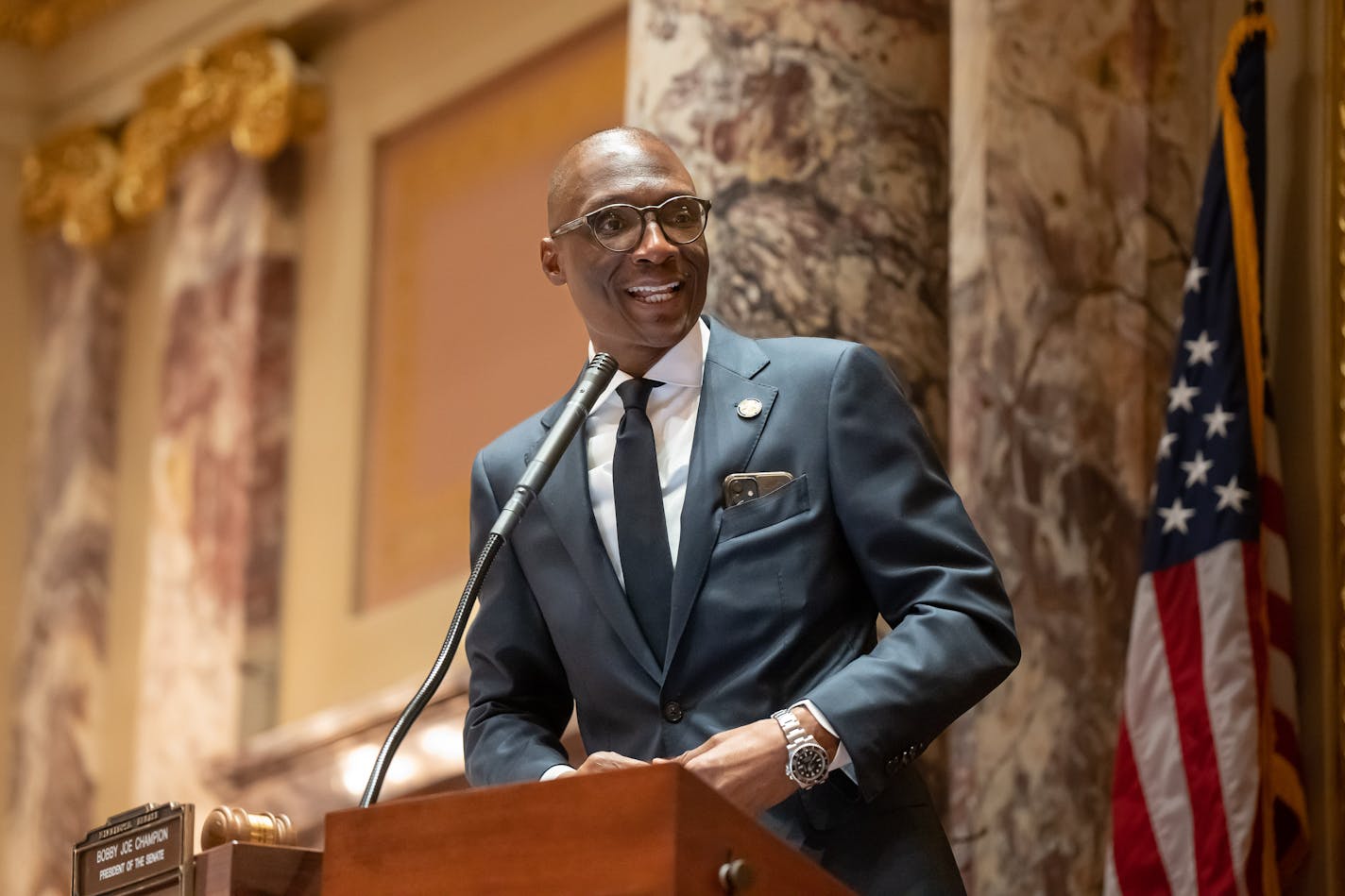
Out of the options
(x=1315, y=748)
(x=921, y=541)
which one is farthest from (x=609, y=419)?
(x=1315, y=748)

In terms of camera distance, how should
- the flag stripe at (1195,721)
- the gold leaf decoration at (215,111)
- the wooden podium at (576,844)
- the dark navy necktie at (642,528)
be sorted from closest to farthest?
the wooden podium at (576,844)
the dark navy necktie at (642,528)
the flag stripe at (1195,721)
the gold leaf decoration at (215,111)

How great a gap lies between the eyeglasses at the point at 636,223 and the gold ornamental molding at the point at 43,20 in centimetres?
757

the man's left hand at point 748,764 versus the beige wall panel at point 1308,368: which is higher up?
the beige wall panel at point 1308,368

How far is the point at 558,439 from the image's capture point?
3.06 m

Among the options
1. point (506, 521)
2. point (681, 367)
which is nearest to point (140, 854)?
point (506, 521)

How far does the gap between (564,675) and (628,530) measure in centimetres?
30

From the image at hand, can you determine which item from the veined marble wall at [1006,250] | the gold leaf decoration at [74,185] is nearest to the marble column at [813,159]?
the veined marble wall at [1006,250]

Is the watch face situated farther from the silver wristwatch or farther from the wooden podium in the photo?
the wooden podium

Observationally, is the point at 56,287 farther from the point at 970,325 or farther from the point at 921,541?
Answer: the point at 921,541

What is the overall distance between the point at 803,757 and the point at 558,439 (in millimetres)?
564

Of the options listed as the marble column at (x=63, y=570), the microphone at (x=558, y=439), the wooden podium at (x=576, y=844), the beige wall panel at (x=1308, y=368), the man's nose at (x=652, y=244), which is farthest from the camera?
the marble column at (x=63, y=570)

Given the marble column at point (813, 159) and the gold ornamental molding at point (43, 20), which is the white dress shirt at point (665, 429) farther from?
the gold ornamental molding at point (43, 20)

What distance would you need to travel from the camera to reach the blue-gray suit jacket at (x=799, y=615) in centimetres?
293

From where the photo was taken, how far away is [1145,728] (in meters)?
4.75
